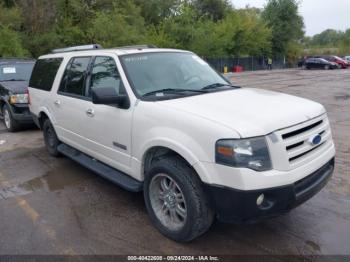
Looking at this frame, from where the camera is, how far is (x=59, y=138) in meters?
5.77

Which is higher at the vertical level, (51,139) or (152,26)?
(152,26)

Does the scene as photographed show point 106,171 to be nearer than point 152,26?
Yes

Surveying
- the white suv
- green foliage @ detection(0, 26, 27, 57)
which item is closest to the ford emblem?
the white suv

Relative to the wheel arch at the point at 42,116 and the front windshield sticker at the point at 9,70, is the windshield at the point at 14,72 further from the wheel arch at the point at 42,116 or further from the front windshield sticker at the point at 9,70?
the wheel arch at the point at 42,116

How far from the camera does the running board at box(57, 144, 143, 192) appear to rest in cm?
399

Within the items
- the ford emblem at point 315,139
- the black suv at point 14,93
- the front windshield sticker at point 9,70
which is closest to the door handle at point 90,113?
the ford emblem at point 315,139

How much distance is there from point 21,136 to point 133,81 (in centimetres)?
525

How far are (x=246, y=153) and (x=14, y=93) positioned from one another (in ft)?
22.5

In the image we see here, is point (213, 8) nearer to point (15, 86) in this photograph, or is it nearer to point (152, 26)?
point (152, 26)

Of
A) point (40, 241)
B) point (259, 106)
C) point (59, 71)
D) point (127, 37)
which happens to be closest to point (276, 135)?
point (259, 106)

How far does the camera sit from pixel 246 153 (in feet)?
9.64

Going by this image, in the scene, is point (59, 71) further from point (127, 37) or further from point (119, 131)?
point (127, 37)

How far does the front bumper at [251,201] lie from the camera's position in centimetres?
294

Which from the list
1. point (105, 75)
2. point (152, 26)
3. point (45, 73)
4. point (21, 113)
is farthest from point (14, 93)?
point (152, 26)
